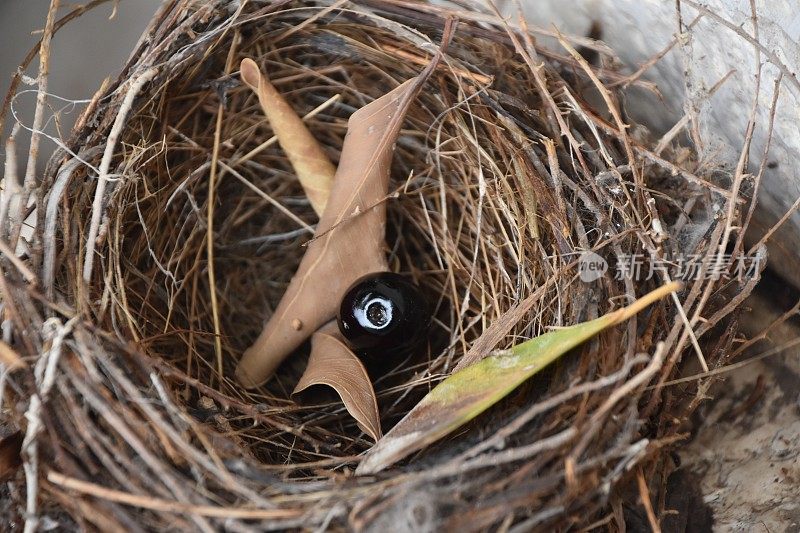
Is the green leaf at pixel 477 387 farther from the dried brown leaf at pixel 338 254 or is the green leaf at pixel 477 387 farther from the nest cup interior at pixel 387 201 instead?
the dried brown leaf at pixel 338 254

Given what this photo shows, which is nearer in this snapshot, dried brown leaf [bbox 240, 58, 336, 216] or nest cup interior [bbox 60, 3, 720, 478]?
nest cup interior [bbox 60, 3, 720, 478]

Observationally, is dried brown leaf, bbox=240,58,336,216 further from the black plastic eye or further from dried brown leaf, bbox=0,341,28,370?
dried brown leaf, bbox=0,341,28,370

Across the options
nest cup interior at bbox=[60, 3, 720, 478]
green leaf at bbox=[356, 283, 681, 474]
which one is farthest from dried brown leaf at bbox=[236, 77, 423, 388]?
green leaf at bbox=[356, 283, 681, 474]

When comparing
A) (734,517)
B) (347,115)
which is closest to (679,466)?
(734,517)

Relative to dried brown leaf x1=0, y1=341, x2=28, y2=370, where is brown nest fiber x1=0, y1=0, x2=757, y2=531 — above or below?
above

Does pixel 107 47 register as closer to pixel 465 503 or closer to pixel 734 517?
pixel 465 503

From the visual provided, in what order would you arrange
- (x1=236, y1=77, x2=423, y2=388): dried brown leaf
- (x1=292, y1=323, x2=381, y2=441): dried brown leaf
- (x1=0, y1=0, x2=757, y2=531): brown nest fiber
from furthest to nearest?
1. (x1=236, y1=77, x2=423, y2=388): dried brown leaf
2. (x1=292, y1=323, x2=381, y2=441): dried brown leaf
3. (x1=0, y1=0, x2=757, y2=531): brown nest fiber
